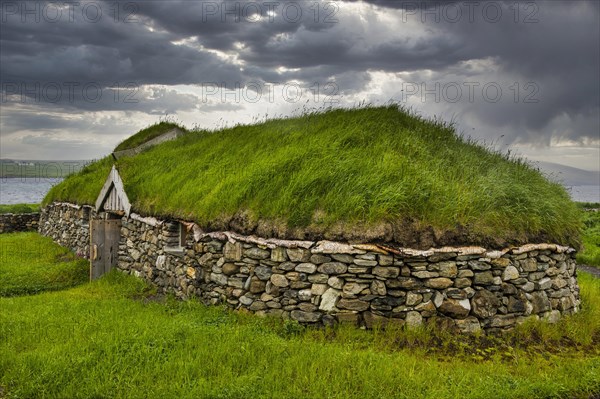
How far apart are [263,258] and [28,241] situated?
56.2 feet

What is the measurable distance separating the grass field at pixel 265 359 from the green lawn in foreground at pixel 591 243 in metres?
6.06

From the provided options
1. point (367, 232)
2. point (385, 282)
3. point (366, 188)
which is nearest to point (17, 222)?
point (366, 188)

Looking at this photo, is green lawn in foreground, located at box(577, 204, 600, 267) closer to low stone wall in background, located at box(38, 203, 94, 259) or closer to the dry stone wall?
the dry stone wall

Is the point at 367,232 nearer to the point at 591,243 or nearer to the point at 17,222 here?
the point at 591,243

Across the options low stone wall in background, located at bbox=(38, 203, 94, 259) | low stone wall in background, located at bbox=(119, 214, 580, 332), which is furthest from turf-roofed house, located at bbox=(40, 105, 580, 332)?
low stone wall in background, located at bbox=(38, 203, 94, 259)

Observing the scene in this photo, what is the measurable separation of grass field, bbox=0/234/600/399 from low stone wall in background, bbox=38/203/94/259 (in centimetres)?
836

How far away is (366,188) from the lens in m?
8.12

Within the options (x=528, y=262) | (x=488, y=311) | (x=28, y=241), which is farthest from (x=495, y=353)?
(x=28, y=241)

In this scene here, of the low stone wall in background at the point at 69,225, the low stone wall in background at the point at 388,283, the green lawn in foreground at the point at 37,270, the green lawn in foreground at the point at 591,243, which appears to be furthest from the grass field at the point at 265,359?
the low stone wall in background at the point at 69,225

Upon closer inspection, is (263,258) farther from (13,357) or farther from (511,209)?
(511,209)

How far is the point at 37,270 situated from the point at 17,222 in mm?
14537

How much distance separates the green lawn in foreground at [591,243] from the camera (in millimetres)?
18109

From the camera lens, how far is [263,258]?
26.6 feet

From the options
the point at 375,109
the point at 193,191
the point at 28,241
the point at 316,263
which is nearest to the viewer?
the point at 316,263
